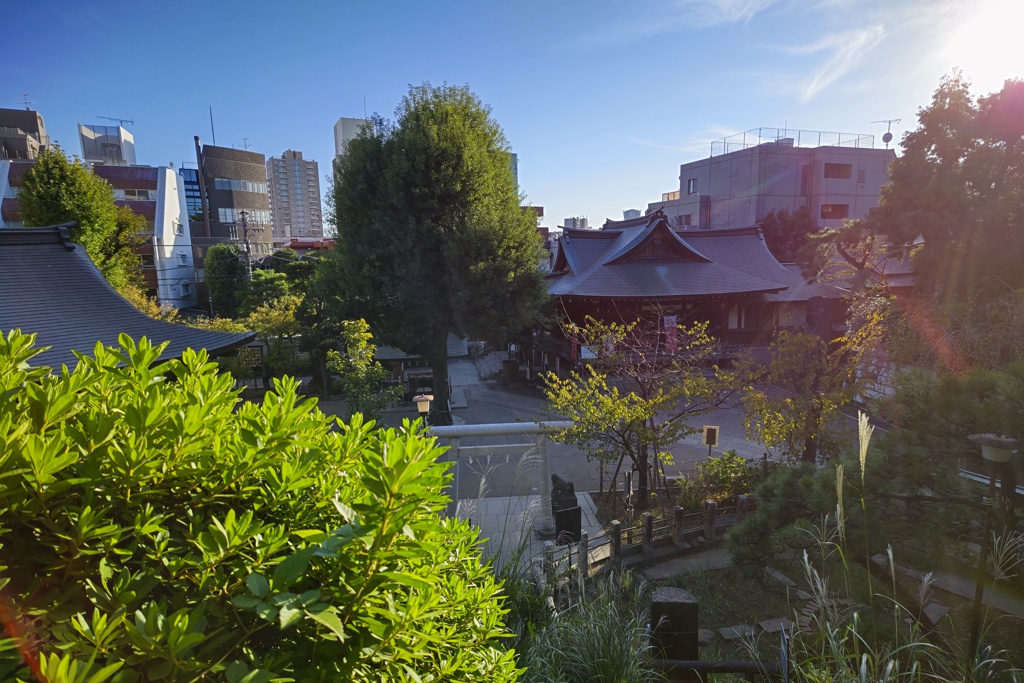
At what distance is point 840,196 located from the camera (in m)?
29.1

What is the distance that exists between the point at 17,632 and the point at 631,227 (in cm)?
1871

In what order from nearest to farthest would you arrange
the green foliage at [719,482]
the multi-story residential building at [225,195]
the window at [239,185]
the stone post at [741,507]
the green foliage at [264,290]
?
the stone post at [741,507] < the green foliage at [719,482] < the green foliage at [264,290] < the multi-story residential building at [225,195] < the window at [239,185]

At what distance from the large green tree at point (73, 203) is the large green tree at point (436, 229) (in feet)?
20.6

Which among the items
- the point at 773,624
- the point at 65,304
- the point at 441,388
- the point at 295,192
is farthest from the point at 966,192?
the point at 295,192

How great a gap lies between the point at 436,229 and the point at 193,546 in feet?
35.0

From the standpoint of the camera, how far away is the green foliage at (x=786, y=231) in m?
26.1

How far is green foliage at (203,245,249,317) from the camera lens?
25.3 m

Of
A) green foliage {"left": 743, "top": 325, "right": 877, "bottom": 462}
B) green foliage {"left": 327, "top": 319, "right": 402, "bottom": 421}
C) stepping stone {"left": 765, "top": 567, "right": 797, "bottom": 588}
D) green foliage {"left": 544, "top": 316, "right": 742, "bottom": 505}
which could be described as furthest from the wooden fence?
green foliage {"left": 327, "top": 319, "right": 402, "bottom": 421}

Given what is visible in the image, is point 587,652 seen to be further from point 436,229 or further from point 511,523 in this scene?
point 436,229

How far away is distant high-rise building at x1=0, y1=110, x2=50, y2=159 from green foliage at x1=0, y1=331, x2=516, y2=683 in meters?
34.0

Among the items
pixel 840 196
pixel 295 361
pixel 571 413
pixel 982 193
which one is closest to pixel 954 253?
pixel 982 193

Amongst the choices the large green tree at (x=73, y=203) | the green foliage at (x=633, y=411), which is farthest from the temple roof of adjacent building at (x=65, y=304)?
the large green tree at (x=73, y=203)

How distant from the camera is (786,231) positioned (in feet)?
86.5

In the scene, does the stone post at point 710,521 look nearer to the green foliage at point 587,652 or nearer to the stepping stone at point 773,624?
the stepping stone at point 773,624
